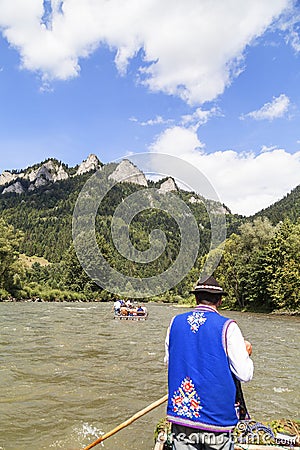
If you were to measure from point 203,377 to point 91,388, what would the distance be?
25.2 ft

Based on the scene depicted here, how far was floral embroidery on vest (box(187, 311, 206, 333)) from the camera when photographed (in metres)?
3.65

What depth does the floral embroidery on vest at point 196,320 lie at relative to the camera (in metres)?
3.65

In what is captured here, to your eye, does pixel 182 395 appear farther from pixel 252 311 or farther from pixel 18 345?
pixel 252 311

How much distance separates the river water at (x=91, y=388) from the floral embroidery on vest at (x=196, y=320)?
4230 mm

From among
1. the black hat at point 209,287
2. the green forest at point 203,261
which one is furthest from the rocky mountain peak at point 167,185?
the black hat at point 209,287

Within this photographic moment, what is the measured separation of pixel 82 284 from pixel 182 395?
84333mm

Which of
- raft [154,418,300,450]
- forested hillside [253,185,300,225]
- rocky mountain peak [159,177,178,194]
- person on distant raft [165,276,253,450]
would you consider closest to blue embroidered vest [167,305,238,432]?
person on distant raft [165,276,253,450]

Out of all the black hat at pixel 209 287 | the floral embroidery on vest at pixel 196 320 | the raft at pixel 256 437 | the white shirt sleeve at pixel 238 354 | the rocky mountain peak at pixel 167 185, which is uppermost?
the rocky mountain peak at pixel 167 185

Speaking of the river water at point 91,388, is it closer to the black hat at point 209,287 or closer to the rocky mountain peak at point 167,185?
the black hat at point 209,287

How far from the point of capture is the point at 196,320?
370 cm

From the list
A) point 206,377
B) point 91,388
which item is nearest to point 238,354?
point 206,377

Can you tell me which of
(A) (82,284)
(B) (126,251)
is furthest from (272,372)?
(A) (82,284)

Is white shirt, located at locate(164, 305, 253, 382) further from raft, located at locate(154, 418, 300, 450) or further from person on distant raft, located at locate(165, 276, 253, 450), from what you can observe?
raft, located at locate(154, 418, 300, 450)

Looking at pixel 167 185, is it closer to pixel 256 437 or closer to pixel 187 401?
pixel 256 437
